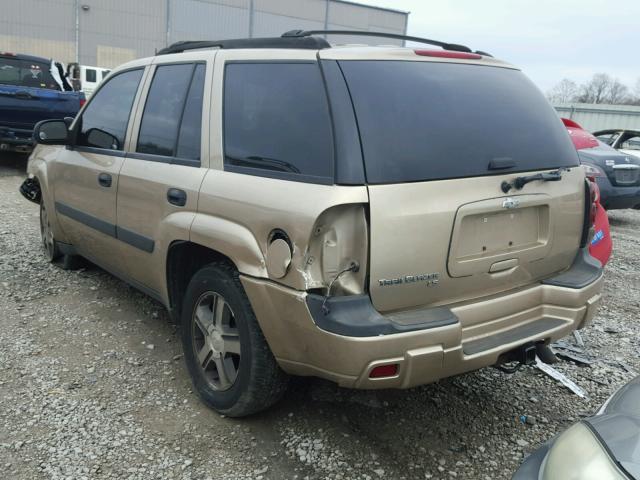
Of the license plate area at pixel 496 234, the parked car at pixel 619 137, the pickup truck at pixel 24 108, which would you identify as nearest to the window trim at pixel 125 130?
the license plate area at pixel 496 234

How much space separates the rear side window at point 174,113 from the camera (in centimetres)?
309

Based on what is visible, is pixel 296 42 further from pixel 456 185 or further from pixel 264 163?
pixel 456 185

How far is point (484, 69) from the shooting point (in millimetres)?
2918

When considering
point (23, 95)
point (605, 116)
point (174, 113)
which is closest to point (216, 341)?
point (174, 113)

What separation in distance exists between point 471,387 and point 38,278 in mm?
3633

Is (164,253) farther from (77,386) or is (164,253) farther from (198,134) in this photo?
(77,386)

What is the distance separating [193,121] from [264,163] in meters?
0.70

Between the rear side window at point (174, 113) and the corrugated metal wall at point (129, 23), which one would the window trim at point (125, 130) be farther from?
the corrugated metal wall at point (129, 23)

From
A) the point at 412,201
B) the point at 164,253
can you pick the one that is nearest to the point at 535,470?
the point at 412,201

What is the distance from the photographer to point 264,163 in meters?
2.60

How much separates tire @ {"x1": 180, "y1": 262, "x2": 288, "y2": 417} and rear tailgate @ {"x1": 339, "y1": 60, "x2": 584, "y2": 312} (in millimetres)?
674

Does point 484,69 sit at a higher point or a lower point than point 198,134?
higher

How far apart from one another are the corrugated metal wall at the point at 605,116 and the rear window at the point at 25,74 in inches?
679

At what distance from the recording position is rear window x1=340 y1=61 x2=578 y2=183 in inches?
93.3
